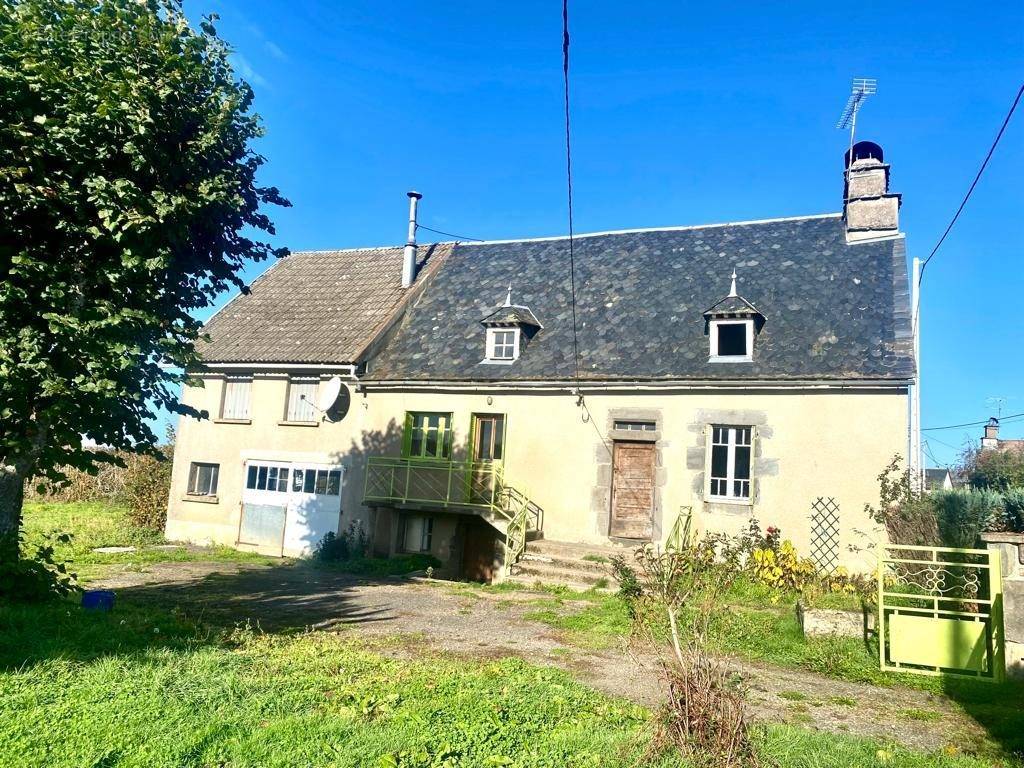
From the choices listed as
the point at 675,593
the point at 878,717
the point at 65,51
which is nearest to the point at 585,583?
the point at 878,717

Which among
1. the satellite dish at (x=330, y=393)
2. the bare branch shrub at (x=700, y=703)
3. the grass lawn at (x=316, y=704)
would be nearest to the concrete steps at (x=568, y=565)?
the grass lawn at (x=316, y=704)

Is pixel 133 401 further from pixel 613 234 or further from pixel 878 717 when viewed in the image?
pixel 613 234

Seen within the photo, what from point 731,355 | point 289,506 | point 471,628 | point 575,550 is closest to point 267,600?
point 471,628

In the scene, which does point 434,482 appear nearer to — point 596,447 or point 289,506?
point 596,447

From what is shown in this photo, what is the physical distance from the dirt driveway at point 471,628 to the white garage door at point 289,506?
6.09ft

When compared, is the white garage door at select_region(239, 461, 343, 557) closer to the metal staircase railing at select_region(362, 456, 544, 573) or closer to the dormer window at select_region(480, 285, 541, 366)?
the metal staircase railing at select_region(362, 456, 544, 573)

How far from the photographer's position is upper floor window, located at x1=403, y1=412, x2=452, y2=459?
54.0 ft

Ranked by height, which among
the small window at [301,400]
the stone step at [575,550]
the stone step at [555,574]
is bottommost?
the stone step at [555,574]

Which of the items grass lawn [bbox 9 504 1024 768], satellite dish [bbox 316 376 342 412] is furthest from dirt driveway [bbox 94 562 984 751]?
satellite dish [bbox 316 376 342 412]

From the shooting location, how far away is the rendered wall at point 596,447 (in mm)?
12977

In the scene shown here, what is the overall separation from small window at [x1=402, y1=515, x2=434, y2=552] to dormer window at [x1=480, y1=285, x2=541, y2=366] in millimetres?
4022

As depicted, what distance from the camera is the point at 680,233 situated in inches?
741

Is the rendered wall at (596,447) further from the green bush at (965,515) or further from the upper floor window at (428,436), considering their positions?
the green bush at (965,515)

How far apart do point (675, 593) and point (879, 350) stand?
9962 mm
